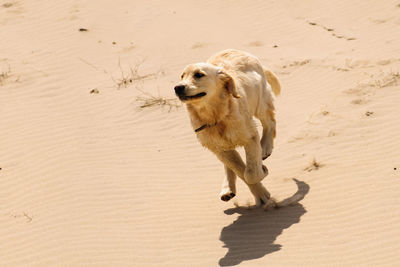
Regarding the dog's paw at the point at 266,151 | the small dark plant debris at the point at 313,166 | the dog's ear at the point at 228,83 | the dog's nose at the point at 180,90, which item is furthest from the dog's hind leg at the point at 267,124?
the dog's nose at the point at 180,90

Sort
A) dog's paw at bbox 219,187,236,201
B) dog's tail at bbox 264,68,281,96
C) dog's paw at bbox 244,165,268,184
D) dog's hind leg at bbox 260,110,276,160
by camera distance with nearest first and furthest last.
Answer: dog's paw at bbox 244,165,268,184, dog's paw at bbox 219,187,236,201, dog's hind leg at bbox 260,110,276,160, dog's tail at bbox 264,68,281,96

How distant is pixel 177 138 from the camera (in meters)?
10.3

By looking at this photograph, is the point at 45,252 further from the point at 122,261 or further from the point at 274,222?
the point at 274,222

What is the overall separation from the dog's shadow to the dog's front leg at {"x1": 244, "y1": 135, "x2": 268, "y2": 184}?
21.8 inches

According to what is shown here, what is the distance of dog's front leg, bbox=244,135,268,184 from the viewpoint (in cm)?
711

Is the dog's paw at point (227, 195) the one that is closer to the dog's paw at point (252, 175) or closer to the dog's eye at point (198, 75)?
the dog's paw at point (252, 175)

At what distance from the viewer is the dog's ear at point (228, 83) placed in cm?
700

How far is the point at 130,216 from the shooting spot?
8078 mm

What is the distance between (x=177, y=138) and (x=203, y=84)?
3551mm

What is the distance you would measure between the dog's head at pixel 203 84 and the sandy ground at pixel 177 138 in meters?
1.60

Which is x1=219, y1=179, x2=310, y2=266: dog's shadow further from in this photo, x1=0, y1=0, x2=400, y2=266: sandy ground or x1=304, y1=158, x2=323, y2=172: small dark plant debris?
x1=304, y1=158, x2=323, y2=172: small dark plant debris

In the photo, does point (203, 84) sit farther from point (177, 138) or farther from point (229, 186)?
point (177, 138)

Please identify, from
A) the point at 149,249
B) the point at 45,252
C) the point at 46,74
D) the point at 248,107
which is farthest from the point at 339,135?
the point at 46,74

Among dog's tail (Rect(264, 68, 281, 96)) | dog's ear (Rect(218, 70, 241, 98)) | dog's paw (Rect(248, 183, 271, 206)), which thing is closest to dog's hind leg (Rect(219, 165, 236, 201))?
dog's paw (Rect(248, 183, 271, 206))
